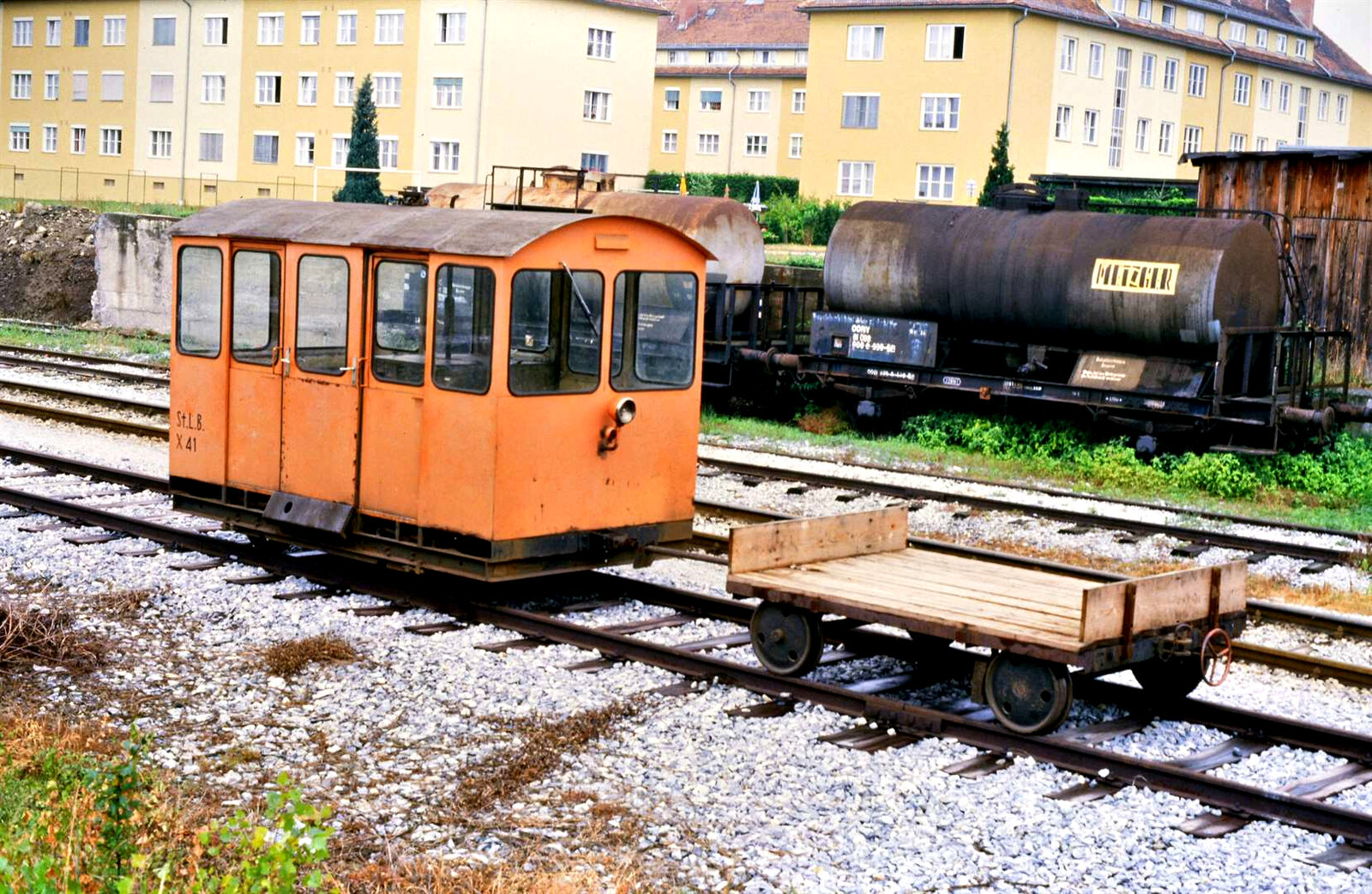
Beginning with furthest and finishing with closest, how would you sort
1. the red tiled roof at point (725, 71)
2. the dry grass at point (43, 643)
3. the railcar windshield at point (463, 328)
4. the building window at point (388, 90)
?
the red tiled roof at point (725, 71)
the building window at point (388, 90)
the railcar windshield at point (463, 328)
the dry grass at point (43, 643)

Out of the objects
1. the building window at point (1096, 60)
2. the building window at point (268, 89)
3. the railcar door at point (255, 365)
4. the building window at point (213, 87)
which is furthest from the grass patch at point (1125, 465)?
the building window at point (213, 87)

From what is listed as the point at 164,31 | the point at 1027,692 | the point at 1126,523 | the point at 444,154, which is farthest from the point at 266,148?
the point at 1027,692

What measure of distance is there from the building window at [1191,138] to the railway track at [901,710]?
2105 inches

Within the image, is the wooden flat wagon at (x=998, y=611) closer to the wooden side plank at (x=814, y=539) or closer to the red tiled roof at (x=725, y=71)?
the wooden side plank at (x=814, y=539)

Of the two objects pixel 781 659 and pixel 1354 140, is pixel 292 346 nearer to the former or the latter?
pixel 781 659

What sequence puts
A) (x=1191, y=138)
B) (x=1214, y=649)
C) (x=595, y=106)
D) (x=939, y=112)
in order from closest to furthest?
(x=1214, y=649), (x=939, y=112), (x=595, y=106), (x=1191, y=138)

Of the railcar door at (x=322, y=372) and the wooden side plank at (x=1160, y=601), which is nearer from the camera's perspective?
the wooden side plank at (x=1160, y=601)

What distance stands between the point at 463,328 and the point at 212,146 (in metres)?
55.1

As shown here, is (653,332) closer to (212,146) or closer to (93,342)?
(93,342)

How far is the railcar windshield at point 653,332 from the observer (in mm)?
10781

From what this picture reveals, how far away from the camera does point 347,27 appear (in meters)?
57.5

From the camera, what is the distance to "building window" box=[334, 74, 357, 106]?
57.5 metres

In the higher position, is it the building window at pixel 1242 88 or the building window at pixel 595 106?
the building window at pixel 1242 88

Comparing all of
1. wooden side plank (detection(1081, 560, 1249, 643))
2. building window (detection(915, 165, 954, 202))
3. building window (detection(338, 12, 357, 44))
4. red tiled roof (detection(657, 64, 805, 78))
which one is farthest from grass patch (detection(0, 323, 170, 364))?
red tiled roof (detection(657, 64, 805, 78))
